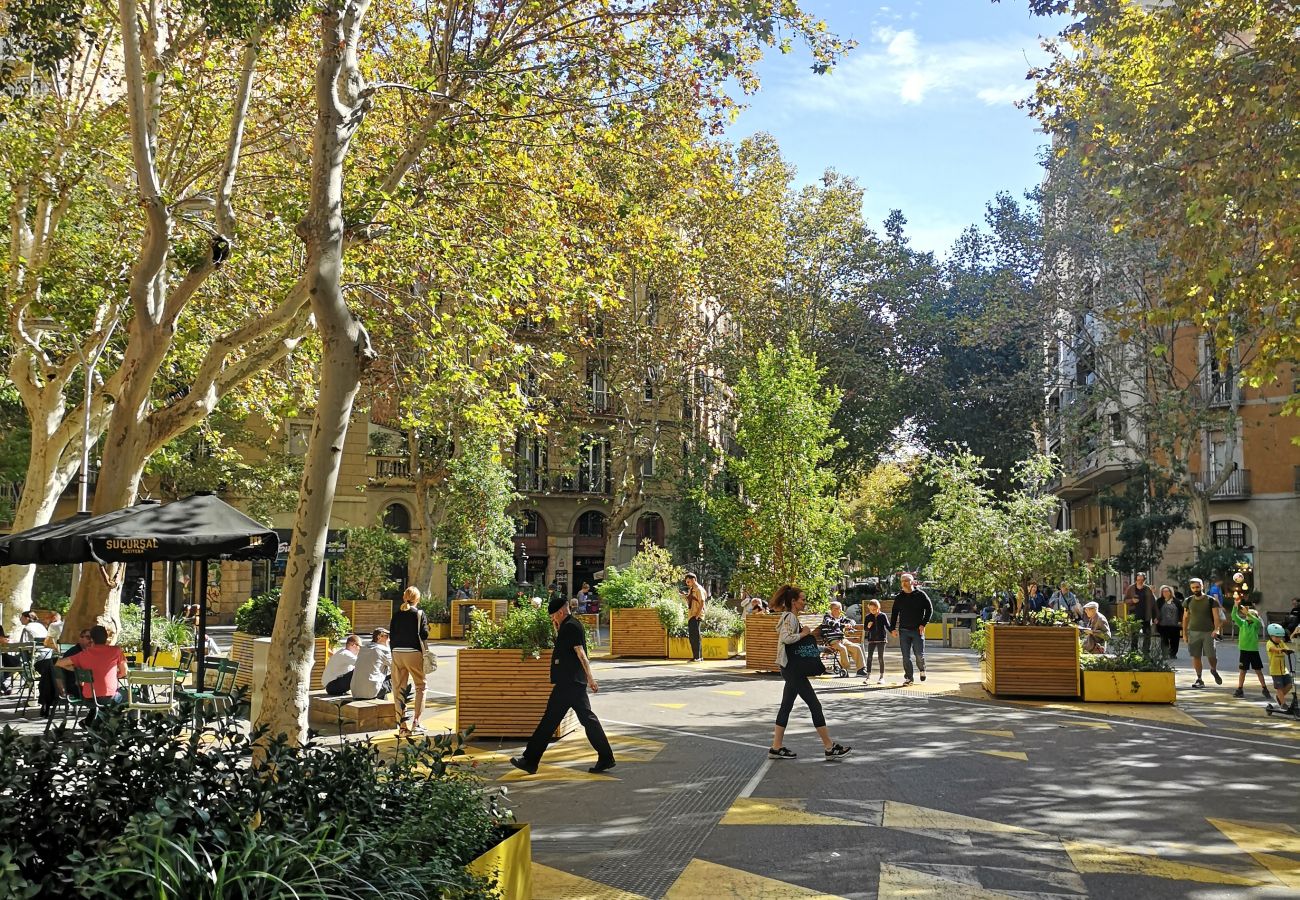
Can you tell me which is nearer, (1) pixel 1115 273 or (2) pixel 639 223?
(2) pixel 639 223

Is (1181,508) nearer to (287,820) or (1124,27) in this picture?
(1124,27)

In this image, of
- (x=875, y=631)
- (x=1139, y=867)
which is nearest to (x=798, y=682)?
(x=1139, y=867)

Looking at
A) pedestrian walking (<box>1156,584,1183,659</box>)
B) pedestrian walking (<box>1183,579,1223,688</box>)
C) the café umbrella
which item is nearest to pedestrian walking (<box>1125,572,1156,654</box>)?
pedestrian walking (<box>1156,584,1183,659</box>)

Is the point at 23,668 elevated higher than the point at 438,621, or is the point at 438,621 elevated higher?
the point at 23,668

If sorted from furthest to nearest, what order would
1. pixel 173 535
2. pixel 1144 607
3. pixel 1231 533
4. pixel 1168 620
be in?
pixel 1231 533
pixel 1144 607
pixel 1168 620
pixel 173 535

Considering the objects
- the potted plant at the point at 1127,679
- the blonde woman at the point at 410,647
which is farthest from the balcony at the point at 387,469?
the potted plant at the point at 1127,679

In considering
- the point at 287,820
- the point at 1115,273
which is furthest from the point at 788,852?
the point at 1115,273

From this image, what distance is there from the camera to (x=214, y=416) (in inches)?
1433

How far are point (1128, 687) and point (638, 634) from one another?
10405mm

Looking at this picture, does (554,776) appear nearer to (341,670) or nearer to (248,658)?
(341,670)

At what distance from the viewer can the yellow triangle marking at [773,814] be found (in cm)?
798

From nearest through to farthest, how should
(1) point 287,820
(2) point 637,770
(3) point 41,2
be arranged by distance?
(1) point 287,820
(2) point 637,770
(3) point 41,2

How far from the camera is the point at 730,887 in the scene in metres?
6.44

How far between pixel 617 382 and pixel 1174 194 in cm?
2544
